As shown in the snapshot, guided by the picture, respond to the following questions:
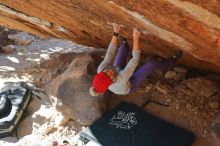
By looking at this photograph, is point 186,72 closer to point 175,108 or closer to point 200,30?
point 175,108

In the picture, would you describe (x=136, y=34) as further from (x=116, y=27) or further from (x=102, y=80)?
(x=102, y=80)

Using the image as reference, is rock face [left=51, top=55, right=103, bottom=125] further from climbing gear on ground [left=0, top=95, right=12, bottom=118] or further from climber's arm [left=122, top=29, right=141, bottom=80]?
climber's arm [left=122, top=29, right=141, bottom=80]

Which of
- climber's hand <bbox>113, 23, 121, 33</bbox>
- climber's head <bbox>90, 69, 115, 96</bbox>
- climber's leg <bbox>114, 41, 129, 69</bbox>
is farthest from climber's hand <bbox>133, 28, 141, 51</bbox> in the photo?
climber's leg <bbox>114, 41, 129, 69</bbox>

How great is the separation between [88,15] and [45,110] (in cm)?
226

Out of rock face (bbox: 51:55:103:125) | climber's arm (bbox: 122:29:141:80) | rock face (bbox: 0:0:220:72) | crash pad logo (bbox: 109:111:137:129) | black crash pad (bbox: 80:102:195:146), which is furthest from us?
rock face (bbox: 51:55:103:125)

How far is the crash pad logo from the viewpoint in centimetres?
495

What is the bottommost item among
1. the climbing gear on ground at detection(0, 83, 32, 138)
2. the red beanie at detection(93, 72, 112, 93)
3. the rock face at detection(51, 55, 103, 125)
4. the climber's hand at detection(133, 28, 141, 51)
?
the climbing gear on ground at detection(0, 83, 32, 138)

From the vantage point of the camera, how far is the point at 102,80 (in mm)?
4004

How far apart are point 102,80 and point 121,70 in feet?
1.47

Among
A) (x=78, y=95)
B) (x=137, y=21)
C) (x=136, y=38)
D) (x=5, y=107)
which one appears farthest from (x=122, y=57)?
(x=5, y=107)

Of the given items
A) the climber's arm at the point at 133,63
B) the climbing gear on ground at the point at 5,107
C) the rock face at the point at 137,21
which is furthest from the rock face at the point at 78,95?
the climber's arm at the point at 133,63

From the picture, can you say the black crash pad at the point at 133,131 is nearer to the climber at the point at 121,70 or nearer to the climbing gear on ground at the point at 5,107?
the climber at the point at 121,70

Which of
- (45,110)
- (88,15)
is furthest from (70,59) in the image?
(88,15)

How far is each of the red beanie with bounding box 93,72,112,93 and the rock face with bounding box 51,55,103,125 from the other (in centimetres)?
125
